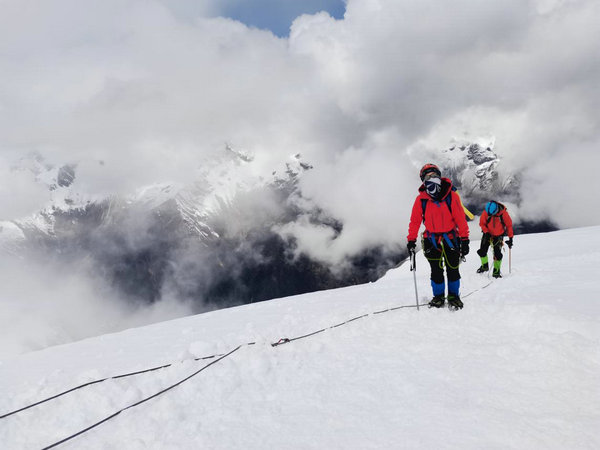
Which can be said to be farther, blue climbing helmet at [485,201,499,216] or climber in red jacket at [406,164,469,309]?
blue climbing helmet at [485,201,499,216]

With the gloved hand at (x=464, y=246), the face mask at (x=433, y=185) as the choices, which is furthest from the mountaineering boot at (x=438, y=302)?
the face mask at (x=433, y=185)

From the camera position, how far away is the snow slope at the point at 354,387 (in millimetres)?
3188

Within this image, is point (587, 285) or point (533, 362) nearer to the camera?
point (533, 362)

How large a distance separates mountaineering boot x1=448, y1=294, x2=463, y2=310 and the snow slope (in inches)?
16.4

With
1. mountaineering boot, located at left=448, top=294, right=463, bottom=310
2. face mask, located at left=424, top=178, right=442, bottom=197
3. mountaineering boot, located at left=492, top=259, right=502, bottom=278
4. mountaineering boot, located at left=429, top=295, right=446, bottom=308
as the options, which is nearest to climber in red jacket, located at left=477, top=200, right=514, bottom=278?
mountaineering boot, located at left=492, top=259, right=502, bottom=278

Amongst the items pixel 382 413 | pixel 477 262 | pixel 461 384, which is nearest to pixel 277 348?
pixel 382 413

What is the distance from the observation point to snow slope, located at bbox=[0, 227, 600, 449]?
10.5ft

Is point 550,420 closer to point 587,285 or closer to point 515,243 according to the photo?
point 587,285

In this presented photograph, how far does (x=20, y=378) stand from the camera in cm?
575

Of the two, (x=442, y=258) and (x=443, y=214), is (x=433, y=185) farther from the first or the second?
(x=442, y=258)

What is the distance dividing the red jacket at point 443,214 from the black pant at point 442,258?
0.97 feet

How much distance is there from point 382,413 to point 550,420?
1487 mm

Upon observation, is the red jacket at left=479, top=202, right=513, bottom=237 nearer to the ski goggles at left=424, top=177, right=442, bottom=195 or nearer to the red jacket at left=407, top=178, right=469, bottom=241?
the red jacket at left=407, top=178, right=469, bottom=241

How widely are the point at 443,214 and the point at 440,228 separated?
325 mm
